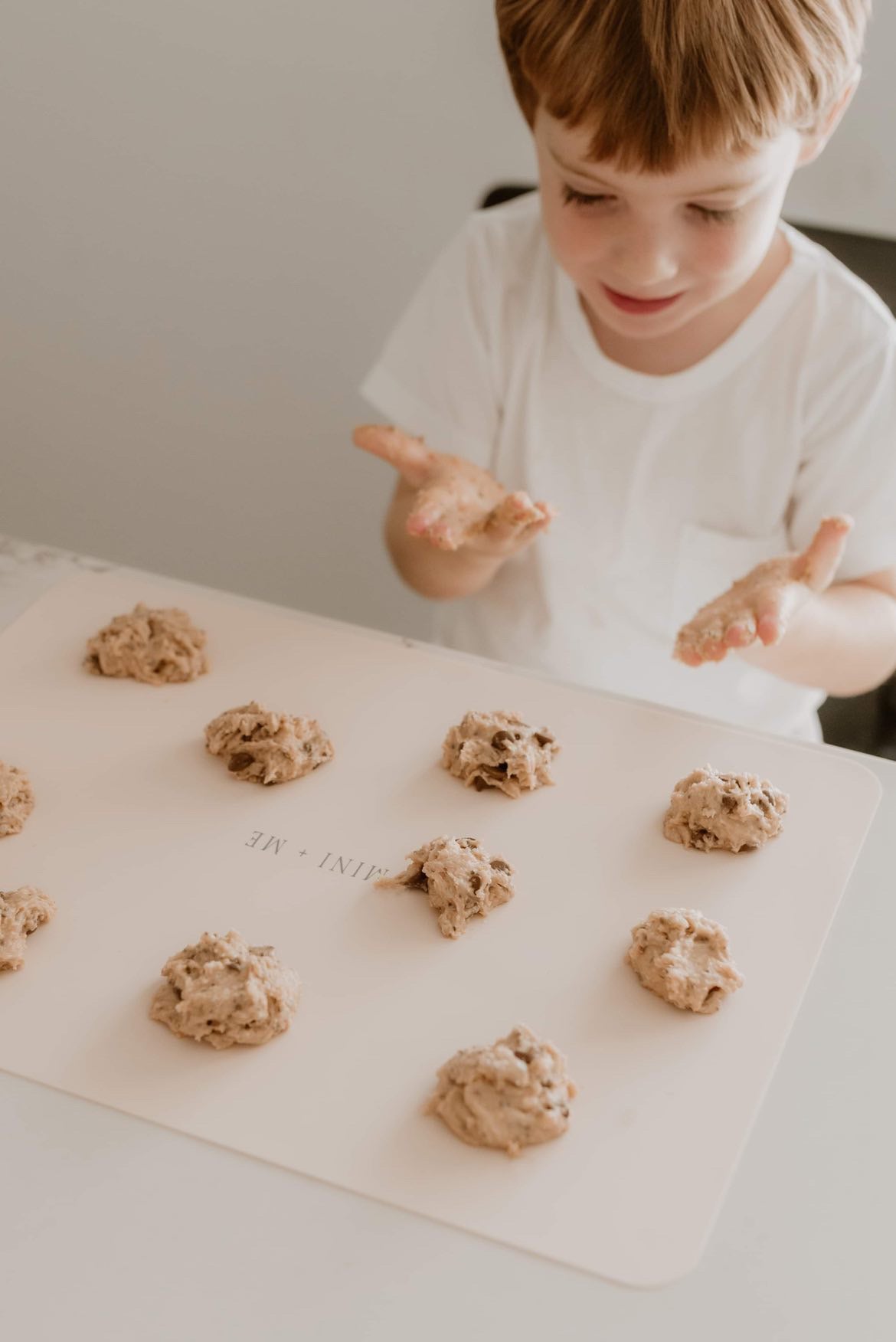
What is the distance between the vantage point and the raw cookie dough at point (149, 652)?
851 mm

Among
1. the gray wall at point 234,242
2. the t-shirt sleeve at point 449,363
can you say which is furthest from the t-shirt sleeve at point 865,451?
the gray wall at point 234,242

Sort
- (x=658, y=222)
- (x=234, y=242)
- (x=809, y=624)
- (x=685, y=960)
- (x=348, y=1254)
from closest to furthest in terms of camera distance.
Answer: (x=348, y=1254) < (x=685, y=960) < (x=658, y=222) < (x=809, y=624) < (x=234, y=242)

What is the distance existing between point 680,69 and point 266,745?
462mm

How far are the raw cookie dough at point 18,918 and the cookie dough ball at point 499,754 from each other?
234mm

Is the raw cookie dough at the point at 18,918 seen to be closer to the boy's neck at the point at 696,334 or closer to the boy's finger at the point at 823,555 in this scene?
the boy's finger at the point at 823,555

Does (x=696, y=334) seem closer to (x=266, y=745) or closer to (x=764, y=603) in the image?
(x=764, y=603)

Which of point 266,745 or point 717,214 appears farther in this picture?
point 717,214

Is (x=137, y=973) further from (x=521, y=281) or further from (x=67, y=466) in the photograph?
(x=67, y=466)

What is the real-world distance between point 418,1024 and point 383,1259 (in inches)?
4.4

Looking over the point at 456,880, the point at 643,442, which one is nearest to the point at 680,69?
the point at 643,442

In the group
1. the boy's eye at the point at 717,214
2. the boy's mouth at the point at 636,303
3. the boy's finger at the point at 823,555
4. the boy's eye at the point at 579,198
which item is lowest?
the boy's finger at the point at 823,555

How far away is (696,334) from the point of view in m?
1.13

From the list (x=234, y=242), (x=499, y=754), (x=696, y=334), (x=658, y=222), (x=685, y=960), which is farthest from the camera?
(x=234, y=242)

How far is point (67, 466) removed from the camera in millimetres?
1909
